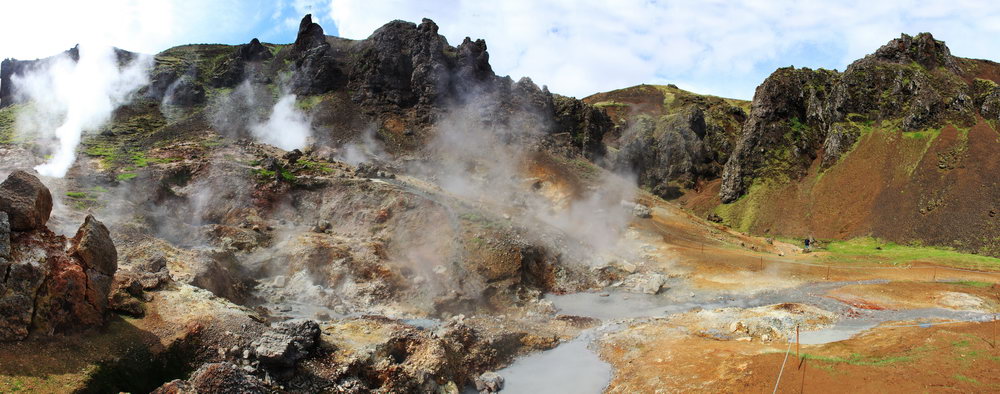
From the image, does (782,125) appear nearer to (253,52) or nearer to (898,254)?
(898,254)

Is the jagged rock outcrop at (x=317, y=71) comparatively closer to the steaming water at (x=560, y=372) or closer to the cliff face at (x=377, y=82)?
the cliff face at (x=377, y=82)

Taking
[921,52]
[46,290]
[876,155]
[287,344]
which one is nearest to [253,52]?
[46,290]

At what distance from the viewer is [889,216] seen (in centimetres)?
5016

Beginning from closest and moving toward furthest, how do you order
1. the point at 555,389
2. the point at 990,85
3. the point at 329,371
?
the point at 329,371, the point at 555,389, the point at 990,85

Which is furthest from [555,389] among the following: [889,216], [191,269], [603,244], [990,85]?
[990,85]

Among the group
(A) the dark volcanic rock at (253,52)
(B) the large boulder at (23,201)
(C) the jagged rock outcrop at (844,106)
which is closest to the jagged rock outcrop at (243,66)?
(A) the dark volcanic rock at (253,52)

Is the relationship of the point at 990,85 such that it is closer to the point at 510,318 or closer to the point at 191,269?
the point at 510,318

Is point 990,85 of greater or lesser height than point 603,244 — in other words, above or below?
above

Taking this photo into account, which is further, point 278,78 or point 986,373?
point 278,78

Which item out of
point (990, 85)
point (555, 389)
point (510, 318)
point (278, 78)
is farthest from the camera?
point (278, 78)

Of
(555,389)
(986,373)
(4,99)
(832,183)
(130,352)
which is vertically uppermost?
(4,99)

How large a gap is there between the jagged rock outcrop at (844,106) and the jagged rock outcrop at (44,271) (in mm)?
67225

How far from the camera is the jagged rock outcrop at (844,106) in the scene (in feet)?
190

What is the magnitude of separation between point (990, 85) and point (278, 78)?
275 ft
